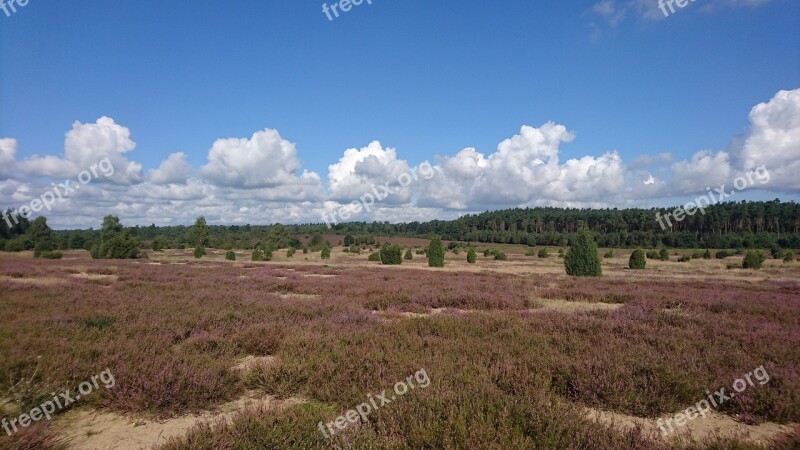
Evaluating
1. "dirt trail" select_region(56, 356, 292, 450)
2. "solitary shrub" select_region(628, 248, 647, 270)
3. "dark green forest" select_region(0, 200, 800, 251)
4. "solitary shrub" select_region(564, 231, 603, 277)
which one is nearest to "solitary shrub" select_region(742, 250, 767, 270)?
"solitary shrub" select_region(628, 248, 647, 270)

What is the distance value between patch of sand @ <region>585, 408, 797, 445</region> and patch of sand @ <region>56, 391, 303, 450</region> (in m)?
3.63

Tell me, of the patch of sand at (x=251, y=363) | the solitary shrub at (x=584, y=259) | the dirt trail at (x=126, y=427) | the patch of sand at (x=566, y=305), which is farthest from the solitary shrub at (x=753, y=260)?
the dirt trail at (x=126, y=427)

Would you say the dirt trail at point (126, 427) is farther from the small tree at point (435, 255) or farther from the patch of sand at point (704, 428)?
the small tree at point (435, 255)

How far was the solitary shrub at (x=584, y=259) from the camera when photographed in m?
25.7

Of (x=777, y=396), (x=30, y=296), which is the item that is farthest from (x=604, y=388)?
(x=30, y=296)

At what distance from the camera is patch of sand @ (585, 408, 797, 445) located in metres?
3.69

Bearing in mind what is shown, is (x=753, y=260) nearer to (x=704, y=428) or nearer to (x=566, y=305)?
(x=566, y=305)

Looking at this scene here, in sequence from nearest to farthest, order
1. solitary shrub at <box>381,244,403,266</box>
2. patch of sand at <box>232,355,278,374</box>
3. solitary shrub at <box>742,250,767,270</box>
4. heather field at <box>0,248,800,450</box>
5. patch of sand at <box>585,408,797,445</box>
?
heather field at <box>0,248,800,450</box>, patch of sand at <box>585,408,797,445</box>, patch of sand at <box>232,355,278,374</box>, solitary shrub at <box>742,250,767,270</box>, solitary shrub at <box>381,244,403,266</box>

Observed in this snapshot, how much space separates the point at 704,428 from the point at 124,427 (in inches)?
247

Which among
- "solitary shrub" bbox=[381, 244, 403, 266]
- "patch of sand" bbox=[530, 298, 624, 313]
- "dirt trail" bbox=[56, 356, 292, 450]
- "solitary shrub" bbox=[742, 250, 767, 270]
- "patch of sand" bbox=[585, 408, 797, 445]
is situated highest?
"dirt trail" bbox=[56, 356, 292, 450]

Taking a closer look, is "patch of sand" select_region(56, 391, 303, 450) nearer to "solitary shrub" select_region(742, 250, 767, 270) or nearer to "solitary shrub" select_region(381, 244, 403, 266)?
"solitary shrub" select_region(381, 244, 403, 266)

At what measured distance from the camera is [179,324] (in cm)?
802

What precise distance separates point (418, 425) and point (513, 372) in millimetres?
1913

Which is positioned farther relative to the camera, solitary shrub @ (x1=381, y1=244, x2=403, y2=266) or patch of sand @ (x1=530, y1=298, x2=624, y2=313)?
solitary shrub @ (x1=381, y1=244, x2=403, y2=266)
